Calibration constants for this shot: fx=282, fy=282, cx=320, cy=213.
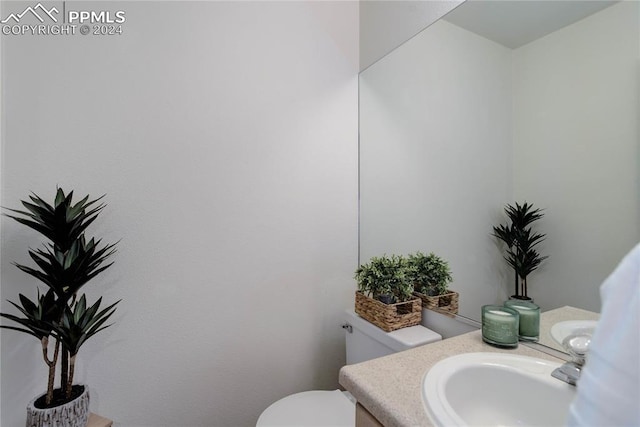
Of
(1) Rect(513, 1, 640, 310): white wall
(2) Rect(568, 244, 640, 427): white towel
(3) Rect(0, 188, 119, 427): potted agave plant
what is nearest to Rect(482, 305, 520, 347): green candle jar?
(1) Rect(513, 1, 640, 310): white wall

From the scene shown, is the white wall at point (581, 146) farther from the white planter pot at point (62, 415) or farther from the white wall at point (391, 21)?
the white planter pot at point (62, 415)

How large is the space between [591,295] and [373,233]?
2.94ft

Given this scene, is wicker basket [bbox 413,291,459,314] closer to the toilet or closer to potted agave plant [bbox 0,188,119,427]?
the toilet

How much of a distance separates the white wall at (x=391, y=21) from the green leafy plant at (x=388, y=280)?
40.1 inches

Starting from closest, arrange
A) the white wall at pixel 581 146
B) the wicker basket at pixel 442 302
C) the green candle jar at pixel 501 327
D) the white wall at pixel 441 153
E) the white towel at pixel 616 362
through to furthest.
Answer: the white towel at pixel 616 362 < the white wall at pixel 581 146 < the green candle jar at pixel 501 327 < the white wall at pixel 441 153 < the wicker basket at pixel 442 302

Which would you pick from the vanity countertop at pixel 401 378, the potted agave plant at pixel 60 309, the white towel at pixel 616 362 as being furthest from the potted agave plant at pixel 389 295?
the potted agave plant at pixel 60 309

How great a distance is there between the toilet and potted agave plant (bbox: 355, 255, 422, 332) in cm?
3

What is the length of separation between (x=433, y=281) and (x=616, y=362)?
91 centimetres

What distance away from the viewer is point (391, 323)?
1115mm

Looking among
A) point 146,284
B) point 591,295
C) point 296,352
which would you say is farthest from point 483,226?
point 146,284

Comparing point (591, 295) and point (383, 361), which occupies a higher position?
point (591, 295)

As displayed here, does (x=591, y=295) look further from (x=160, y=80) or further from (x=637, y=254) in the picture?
(x=160, y=80)

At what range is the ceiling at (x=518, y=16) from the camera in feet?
2.47

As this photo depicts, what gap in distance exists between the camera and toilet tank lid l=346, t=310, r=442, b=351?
1.02m
